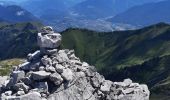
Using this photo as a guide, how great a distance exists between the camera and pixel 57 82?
6391 cm

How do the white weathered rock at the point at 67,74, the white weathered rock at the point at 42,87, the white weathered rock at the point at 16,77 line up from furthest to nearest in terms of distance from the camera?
the white weathered rock at the point at 16,77, the white weathered rock at the point at 67,74, the white weathered rock at the point at 42,87

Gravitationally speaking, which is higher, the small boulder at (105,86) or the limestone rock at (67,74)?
the limestone rock at (67,74)

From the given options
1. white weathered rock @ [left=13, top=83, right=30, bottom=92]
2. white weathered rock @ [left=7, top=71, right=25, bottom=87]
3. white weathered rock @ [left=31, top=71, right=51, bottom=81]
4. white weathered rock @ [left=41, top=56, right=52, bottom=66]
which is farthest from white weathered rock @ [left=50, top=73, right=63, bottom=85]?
white weathered rock @ [left=7, top=71, right=25, bottom=87]

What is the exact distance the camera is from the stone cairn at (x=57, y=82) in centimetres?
6359

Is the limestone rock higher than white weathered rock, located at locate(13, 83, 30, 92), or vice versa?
the limestone rock

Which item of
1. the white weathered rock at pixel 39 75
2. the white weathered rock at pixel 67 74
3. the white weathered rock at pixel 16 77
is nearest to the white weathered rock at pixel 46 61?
the white weathered rock at pixel 39 75

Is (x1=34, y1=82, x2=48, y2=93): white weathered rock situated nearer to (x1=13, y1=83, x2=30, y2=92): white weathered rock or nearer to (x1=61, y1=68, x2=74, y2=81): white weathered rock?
(x1=13, y1=83, x2=30, y2=92): white weathered rock

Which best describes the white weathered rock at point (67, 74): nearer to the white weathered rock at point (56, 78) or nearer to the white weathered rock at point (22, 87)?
the white weathered rock at point (56, 78)

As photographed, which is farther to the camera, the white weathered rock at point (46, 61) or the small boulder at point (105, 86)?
the small boulder at point (105, 86)

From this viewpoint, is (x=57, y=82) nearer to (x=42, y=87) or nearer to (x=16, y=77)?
(x=42, y=87)

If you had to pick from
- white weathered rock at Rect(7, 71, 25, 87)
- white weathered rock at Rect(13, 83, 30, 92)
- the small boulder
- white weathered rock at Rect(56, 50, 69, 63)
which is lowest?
the small boulder

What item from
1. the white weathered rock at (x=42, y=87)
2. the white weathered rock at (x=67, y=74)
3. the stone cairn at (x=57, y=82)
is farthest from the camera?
the white weathered rock at (x=67, y=74)

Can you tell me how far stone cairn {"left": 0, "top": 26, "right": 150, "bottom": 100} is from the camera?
63.6m

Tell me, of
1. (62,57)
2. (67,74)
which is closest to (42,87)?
(67,74)
